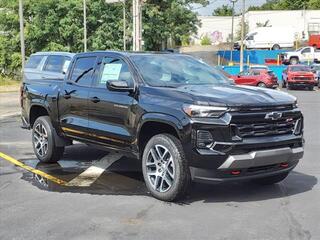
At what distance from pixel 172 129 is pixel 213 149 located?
69 centimetres

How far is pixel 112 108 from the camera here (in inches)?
287

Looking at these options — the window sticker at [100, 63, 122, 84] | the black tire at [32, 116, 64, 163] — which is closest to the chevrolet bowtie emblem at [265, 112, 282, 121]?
the window sticker at [100, 63, 122, 84]

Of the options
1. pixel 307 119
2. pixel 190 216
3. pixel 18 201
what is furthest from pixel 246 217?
pixel 307 119

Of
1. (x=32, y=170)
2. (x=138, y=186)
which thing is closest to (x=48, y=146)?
(x=32, y=170)

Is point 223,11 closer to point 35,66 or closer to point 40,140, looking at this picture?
point 35,66

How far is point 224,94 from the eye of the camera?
6387 mm

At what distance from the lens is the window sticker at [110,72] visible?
24.5 feet

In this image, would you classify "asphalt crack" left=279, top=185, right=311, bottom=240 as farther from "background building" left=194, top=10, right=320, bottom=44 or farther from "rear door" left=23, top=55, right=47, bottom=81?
"background building" left=194, top=10, right=320, bottom=44

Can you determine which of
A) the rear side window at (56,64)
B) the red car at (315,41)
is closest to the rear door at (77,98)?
the rear side window at (56,64)

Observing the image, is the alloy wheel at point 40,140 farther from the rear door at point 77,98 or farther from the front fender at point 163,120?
the front fender at point 163,120

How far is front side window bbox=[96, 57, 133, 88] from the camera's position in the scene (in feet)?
23.9

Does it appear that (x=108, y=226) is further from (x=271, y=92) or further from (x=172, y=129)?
(x=271, y=92)

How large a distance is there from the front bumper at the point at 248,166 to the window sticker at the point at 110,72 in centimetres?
198

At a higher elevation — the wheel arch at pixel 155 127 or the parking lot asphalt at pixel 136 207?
the wheel arch at pixel 155 127
